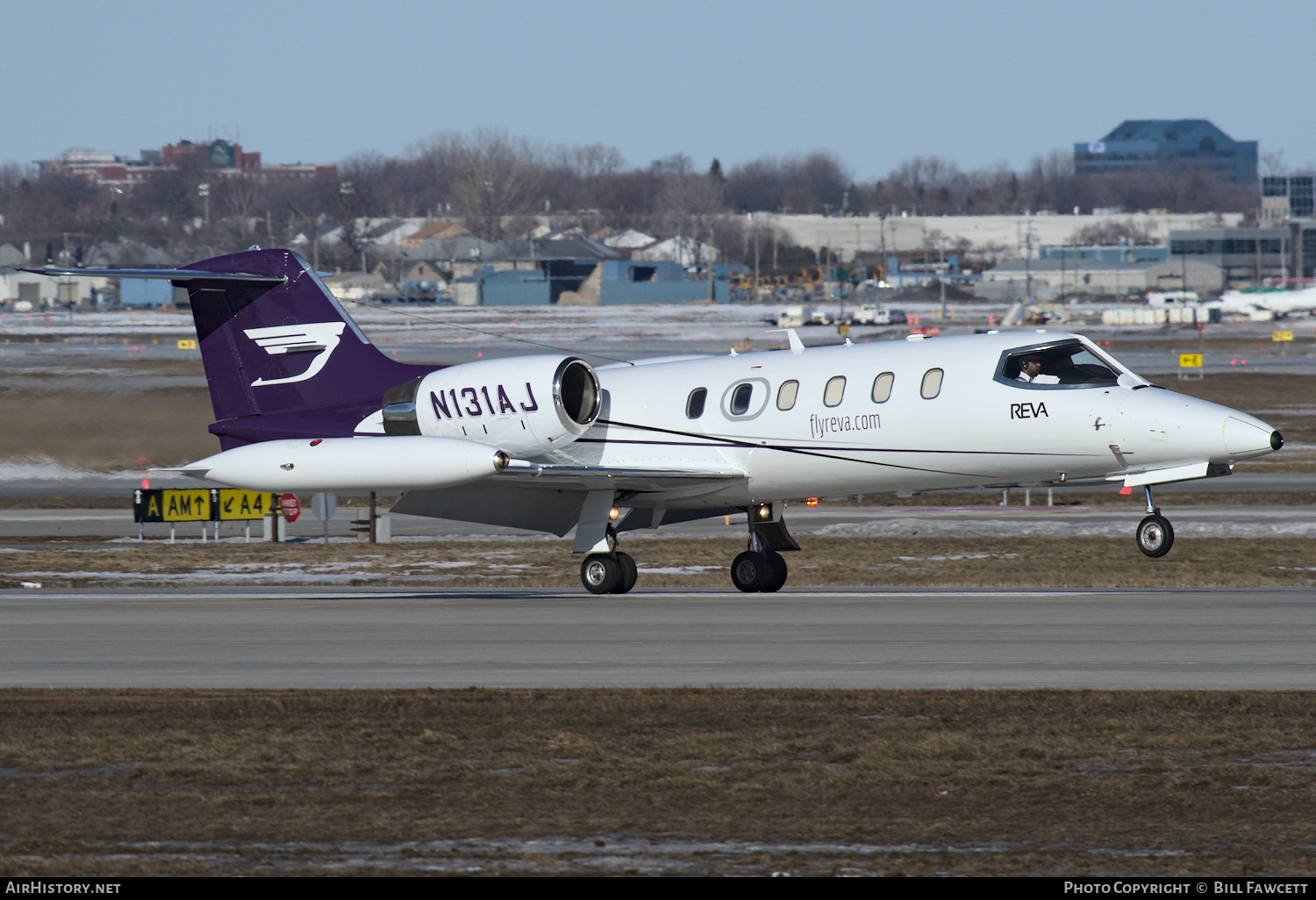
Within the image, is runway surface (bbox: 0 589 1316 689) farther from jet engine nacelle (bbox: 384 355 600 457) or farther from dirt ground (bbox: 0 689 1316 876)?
jet engine nacelle (bbox: 384 355 600 457)

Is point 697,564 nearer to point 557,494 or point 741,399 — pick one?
point 557,494

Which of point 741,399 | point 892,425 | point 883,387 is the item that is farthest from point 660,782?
point 741,399

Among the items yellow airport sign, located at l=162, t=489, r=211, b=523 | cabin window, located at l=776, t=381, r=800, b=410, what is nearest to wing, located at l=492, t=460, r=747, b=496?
cabin window, located at l=776, t=381, r=800, b=410

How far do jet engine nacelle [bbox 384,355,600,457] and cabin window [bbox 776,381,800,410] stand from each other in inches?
112

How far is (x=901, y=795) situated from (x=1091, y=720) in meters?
2.98

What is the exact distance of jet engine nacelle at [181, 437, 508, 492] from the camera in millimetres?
21625

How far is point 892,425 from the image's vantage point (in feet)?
73.9

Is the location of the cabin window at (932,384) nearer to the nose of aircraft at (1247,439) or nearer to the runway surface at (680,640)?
the runway surface at (680,640)

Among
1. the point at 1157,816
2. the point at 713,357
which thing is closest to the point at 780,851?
the point at 1157,816

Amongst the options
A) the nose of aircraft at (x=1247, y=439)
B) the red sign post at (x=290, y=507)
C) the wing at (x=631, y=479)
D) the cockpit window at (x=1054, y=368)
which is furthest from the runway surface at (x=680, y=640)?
the red sign post at (x=290, y=507)

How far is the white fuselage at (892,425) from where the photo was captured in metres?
21.1

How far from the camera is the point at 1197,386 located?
72.4 m

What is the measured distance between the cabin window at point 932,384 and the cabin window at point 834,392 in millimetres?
1178

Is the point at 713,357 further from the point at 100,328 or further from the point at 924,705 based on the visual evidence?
the point at 100,328
